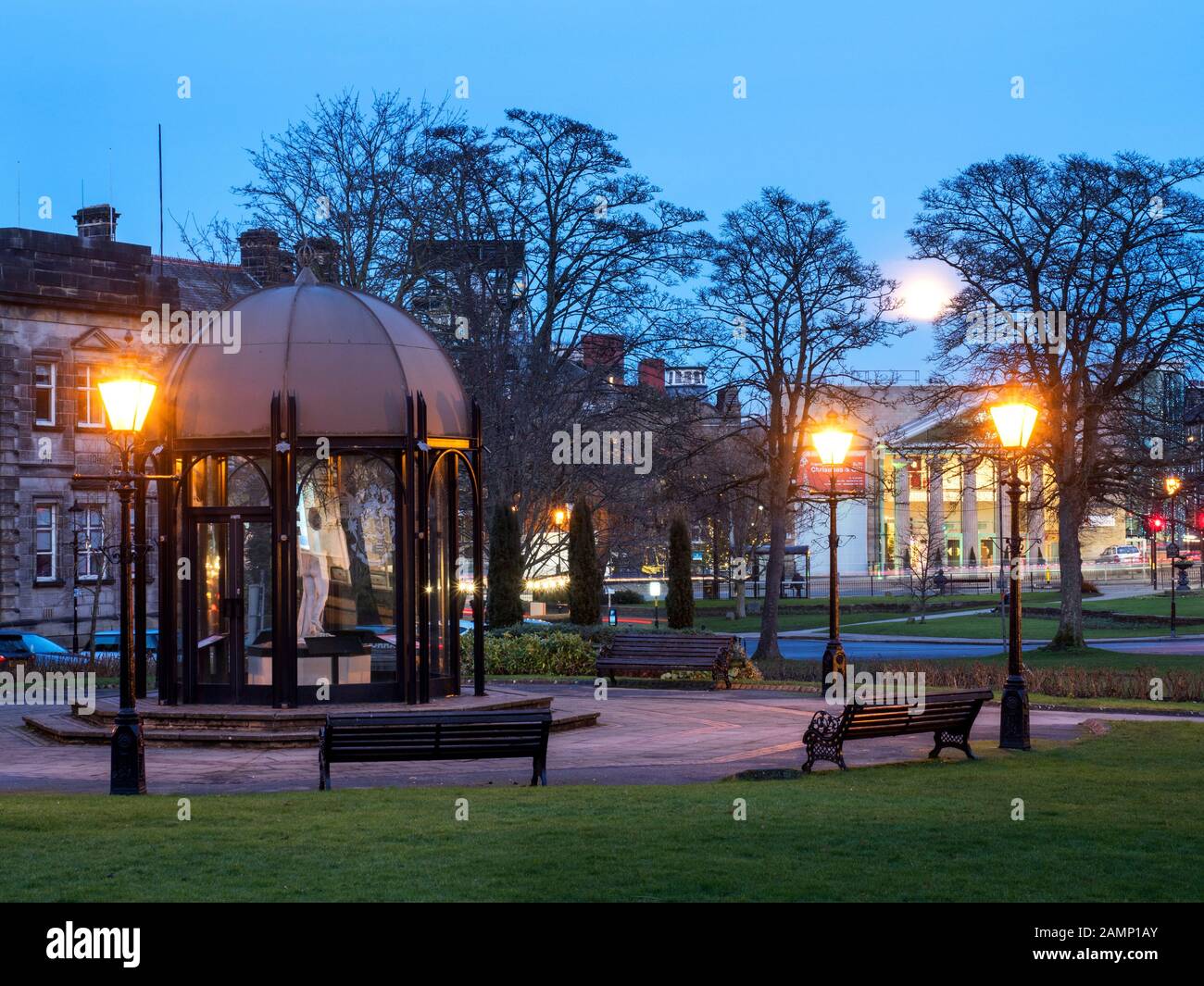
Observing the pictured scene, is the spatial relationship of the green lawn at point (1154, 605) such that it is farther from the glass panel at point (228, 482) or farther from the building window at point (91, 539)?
the glass panel at point (228, 482)

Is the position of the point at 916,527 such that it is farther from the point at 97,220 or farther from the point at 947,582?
the point at 97,220

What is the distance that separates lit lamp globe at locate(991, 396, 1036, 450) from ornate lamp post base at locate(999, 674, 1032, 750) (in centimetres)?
268

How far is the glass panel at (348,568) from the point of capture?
20.4 metres

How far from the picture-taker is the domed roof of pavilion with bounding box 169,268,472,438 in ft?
66.0

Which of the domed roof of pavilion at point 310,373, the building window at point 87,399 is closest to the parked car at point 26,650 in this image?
the building window at point 87,399

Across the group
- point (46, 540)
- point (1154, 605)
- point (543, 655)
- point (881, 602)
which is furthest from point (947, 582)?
point (543, 655)

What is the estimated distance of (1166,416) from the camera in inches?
1607

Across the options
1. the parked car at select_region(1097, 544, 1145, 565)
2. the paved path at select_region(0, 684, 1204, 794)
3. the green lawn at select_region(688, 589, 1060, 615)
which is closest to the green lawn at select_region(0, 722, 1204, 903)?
the paved path at select_region(0, 684, 1204, 794)

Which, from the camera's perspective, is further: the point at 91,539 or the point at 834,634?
the point at 91,539

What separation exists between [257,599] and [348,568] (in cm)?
125

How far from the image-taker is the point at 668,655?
29516mm
